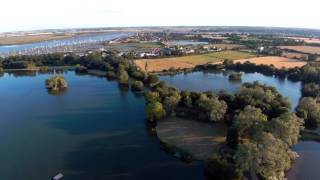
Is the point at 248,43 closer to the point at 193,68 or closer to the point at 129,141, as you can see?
the point at 193,68

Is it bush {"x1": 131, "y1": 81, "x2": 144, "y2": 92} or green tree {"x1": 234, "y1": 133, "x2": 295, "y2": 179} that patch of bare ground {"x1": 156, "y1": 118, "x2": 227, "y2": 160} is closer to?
green tree {"x1": 234, "y1": 133, "x2": 295, "y2": 179}

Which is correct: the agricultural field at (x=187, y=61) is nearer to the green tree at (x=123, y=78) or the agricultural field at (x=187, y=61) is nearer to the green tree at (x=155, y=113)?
the green tree at (x=123, y=78)

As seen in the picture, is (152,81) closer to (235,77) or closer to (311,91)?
(235,77)

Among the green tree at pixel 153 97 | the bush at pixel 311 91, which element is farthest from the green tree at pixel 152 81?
the bush at pixel 311 91

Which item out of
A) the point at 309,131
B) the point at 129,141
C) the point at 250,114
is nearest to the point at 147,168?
the point at 129,141

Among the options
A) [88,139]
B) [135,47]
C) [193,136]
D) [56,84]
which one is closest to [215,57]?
[135,47]

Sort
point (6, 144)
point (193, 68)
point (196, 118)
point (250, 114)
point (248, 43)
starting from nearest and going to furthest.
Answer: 1. point (250, 114)
2. point (6, 144)
3. point (196, 118)
4. point (193, 68)
5. point (248, 43)
